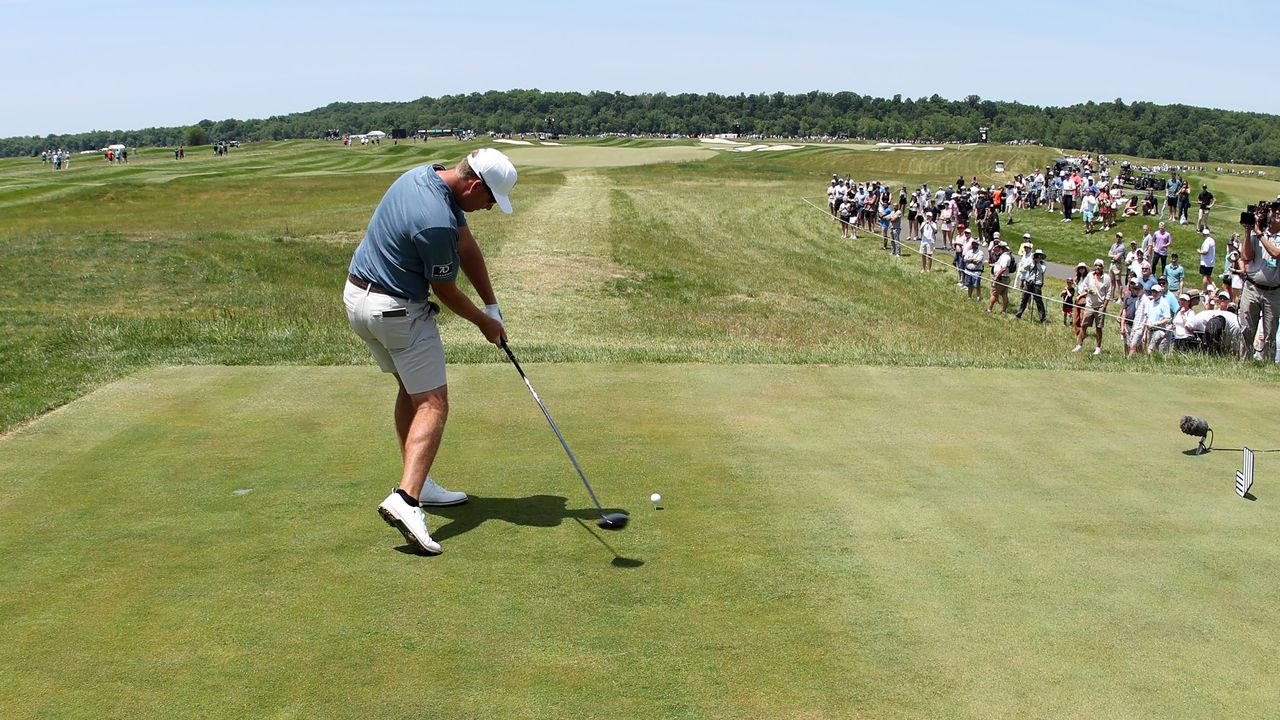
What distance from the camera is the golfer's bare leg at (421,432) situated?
19.7 feet

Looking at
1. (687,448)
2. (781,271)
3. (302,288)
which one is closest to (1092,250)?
(781,271)

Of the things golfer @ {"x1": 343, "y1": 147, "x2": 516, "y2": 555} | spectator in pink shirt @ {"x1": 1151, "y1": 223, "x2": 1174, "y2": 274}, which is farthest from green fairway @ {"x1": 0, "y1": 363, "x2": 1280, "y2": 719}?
spectator in pink shirt @ {"x1": 1151, "y1": 223, "x2": 1174, "y2": 274}

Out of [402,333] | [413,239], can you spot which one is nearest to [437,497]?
[402,333]

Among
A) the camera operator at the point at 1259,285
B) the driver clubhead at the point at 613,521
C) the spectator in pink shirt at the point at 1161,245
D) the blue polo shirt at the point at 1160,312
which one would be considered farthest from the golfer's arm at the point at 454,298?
the spectator in pink shirt at the point at 1161,245

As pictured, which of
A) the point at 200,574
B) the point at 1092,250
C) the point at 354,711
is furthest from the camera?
the point at 1092,250

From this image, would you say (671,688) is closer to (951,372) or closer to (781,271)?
(951,372)

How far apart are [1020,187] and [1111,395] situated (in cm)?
5015

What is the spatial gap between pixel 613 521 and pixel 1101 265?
20183 mm

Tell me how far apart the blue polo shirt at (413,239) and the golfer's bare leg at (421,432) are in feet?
1.95

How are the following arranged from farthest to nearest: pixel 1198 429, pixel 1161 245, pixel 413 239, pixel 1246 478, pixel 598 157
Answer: pixel 598 157 → pixel 1161 245 → pixel 1198 429 → pixel 1246 478 → pixel 413 239

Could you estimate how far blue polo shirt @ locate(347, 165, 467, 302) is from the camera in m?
5.99

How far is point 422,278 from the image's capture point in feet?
20.5

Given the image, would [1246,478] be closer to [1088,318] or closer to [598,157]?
[1088,318]

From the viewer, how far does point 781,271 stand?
3331cm
